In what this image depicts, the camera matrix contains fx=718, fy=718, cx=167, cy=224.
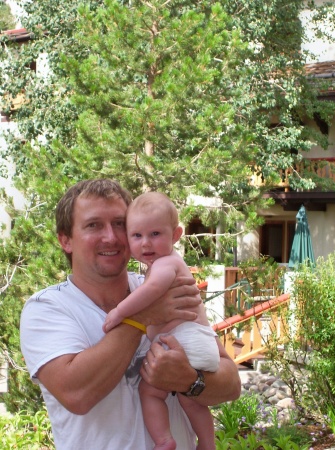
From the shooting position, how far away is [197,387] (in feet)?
8.06

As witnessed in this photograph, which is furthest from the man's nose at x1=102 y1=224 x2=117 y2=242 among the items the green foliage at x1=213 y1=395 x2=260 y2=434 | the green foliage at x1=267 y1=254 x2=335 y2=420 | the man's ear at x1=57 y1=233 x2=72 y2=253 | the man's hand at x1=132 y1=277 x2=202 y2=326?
the green foliage at x1=267 y1=254 x2=335 y2=420

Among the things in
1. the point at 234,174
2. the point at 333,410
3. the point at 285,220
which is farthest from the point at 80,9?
the point at 285,220

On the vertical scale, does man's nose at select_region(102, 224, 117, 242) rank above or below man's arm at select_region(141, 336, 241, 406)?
above

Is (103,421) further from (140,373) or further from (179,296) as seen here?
(179,296)

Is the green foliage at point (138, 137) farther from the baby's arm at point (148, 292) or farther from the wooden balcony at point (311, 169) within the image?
the wooden balcony at point (311, 169)

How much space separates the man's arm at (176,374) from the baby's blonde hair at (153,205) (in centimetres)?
49

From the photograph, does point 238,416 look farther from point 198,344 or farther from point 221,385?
point 198,344

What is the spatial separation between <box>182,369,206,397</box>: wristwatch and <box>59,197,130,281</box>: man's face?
18.1 inches

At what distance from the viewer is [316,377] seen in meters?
7.30

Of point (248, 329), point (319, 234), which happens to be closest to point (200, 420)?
point (248, 329)

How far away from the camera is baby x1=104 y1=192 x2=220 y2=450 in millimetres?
2414

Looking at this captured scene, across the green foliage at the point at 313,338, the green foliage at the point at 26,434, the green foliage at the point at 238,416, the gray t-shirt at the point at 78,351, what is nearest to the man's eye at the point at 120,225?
the gray t-shirt at the point at 78,351

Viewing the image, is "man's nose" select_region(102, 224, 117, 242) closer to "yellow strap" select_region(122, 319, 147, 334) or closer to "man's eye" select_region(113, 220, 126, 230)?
"man's eye" select_region(113, 220, 126, 230)

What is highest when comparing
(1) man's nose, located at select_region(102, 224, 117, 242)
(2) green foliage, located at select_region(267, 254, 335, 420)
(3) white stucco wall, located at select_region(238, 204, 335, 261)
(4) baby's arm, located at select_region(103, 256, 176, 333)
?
(1) man's nose, located at select_region(102, 224, 117, 242)
